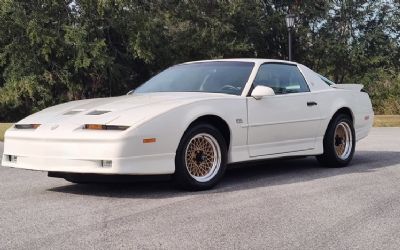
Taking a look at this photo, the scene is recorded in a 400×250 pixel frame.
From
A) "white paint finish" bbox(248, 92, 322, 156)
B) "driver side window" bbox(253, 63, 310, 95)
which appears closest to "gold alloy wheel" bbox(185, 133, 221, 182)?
"white paint finish" bbox(248, 92, 322, 156)

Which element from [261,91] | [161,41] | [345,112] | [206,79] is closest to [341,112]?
[345,112]

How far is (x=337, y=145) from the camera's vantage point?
334 inches

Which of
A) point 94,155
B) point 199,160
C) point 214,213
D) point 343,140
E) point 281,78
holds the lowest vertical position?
point 214,213

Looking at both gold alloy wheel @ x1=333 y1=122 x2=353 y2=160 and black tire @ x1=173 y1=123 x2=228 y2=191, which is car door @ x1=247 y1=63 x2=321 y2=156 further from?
gold alloy wheel @ x1=333 y1=122 x2=353 y2=160

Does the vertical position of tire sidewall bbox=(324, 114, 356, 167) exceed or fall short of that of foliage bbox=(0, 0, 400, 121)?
it falls short

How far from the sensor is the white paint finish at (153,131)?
19.2 ft

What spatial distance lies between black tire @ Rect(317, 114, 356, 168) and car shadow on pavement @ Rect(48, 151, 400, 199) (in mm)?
113

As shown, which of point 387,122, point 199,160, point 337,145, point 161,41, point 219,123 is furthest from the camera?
point 161,41

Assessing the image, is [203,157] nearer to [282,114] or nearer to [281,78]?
[282,114]

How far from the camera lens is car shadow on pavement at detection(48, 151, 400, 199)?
253 inches

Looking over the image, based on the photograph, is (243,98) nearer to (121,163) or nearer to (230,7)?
(121,163)

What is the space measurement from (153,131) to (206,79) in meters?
1.61

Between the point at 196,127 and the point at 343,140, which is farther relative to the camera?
the point at 343,140

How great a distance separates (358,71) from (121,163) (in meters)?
31.4
